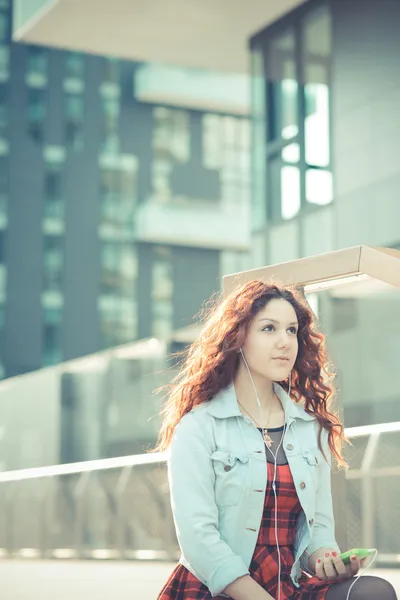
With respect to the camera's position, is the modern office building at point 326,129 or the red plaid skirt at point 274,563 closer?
the red plaid skirt at point 274,563

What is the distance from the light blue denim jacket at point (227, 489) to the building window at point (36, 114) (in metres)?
39.6

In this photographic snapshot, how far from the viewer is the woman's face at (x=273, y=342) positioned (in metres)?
2.88

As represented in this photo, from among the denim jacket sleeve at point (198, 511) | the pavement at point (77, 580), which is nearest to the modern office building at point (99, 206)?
the pavement at point (77, 580)

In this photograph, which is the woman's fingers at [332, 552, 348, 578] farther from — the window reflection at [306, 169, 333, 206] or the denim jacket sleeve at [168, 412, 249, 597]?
the window reflection at [306, 169, 333, 206]

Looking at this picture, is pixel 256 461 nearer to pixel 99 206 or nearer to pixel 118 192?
pixel 99 206

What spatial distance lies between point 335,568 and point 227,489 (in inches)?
12.2

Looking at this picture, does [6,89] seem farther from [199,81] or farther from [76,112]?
[199,81]

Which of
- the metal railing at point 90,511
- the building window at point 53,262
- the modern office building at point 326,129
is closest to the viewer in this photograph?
the metal railing at point 90,511

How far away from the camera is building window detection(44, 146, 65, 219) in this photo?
41.4 meters

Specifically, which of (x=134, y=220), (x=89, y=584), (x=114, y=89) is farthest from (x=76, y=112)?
(x=89, y=584)

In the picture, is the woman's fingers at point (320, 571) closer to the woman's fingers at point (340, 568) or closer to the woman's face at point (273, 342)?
the woman's fingers at point (340, 568)

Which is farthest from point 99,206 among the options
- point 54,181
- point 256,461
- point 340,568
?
point 340,568

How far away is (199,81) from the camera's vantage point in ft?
134

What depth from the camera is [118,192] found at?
42.2 metres
